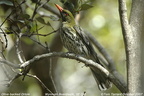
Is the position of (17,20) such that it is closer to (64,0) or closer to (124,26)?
(64,0)

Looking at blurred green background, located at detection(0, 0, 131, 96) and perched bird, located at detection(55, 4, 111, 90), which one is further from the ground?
perched bird, located at detection(55, 4, 111, 90)

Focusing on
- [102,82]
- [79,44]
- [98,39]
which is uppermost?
[79,44]

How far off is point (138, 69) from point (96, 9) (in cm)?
389

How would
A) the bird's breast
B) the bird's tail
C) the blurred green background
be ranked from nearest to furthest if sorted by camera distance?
the bird's tail < the bird's breast < the blurred green background

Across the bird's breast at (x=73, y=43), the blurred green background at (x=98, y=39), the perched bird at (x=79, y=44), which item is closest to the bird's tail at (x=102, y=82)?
the perched bird at (x=79, y=44)

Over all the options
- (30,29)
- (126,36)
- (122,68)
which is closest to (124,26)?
(126,36)

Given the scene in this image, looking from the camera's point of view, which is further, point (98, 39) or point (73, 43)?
point (98, 39)

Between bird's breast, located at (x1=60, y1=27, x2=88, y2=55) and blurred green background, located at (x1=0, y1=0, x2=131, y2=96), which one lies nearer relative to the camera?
bird's breast, located at (x1=60, y1=27, x2=88, y2=55)

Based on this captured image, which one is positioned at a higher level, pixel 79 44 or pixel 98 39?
pixel 79 44

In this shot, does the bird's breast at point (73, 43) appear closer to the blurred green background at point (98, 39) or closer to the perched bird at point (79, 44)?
the perched bird at point (79, 44)

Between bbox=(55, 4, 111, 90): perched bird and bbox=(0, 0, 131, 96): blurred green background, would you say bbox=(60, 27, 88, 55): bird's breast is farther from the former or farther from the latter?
bbox=(0, 0, 131, 96): blurred green background

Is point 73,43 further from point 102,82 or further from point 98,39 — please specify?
point 98,39

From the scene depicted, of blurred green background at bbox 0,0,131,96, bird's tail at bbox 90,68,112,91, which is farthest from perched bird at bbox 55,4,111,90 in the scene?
blurred green background at bbox 0,0,131,96

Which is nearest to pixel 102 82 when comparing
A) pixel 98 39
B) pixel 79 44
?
pixel 79 44
